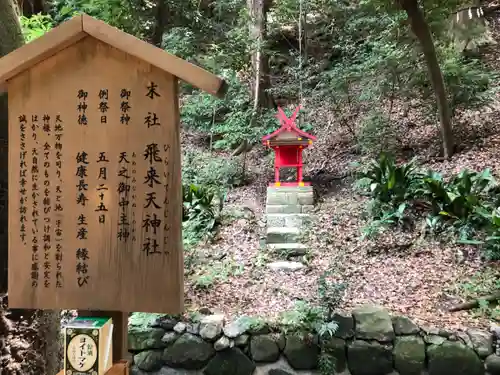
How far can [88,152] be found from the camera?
7.22 ft

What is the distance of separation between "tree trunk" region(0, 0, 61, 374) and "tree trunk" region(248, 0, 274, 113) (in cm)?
784

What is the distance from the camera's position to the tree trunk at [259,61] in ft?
35.1

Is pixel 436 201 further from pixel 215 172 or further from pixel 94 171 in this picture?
pixel 94 171

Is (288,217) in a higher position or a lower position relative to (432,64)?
lower

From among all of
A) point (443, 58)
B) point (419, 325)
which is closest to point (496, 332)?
point (419, 325)

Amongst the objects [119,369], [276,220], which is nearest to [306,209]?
[276,220]

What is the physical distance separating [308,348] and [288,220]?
3.26 metres

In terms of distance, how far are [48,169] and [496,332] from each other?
4.25m

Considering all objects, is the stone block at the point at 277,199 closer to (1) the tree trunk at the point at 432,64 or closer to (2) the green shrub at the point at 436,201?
(2) the green shrub at the point at 436,201

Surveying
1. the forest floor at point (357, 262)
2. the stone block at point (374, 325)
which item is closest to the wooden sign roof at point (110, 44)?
the stone block at point (374, 325)

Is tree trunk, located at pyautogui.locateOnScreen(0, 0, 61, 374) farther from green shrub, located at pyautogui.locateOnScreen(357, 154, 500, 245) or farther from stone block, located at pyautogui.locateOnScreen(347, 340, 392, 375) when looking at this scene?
green shrub, located at pyautogui.locateOnScreen(357, 154, 500, 245)

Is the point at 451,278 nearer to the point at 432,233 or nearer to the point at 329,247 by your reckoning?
the point at 432,233

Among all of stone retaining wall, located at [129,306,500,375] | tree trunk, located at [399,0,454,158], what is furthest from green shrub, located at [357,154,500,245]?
stone retaining wall, located at [129,306,500,375]

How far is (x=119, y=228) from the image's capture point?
2180 mm
